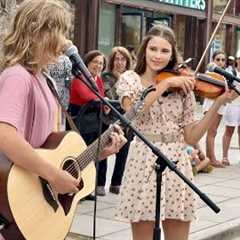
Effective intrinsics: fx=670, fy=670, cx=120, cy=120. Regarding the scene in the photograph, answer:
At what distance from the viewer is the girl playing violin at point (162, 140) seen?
378 cm

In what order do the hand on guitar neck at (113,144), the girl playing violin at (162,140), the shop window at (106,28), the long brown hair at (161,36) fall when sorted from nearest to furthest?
1. the hand on guitar neck at (113,144)
2. the girl playing violin at (162,140)
3. the long brown hair at (161,36)
4. the shop window at (106,28)

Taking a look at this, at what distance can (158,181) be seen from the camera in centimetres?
332

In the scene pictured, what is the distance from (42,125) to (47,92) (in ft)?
0.52

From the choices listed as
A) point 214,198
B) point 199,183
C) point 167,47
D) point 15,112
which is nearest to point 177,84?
point 167,47

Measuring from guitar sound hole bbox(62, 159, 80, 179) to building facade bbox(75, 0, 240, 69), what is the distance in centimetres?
1142

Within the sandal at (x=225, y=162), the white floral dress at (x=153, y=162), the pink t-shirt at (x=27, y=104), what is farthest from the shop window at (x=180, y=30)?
the pink t-shirt at (x=27, y=104)

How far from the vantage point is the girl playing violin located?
378 cm

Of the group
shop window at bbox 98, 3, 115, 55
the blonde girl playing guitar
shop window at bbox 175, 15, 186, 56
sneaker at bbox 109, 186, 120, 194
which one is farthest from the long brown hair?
shop window at bbox 175, 15, 186, 56

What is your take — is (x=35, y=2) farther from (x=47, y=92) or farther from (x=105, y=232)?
(x=105, y=232)

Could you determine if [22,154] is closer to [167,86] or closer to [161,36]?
[167,86]

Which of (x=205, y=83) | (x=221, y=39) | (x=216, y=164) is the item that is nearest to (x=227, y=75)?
(x=205, y=83)

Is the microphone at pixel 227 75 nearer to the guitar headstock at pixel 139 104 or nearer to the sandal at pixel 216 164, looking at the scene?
the guitar headstock at pixel 139 104

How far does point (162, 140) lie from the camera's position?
A: 3.84 meters

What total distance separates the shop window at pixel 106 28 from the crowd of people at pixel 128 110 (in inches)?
429
